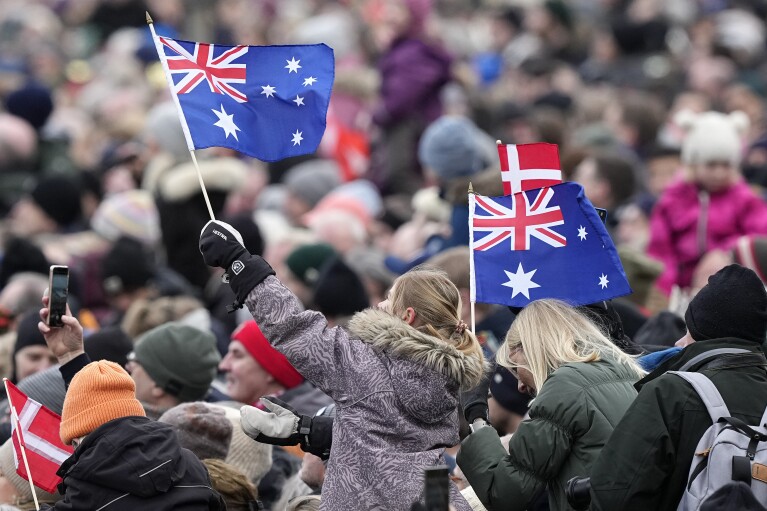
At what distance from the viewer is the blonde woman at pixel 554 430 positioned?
5648 millimetres

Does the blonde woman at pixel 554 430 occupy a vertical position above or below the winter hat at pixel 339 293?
above

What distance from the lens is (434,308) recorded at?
19.1 feet

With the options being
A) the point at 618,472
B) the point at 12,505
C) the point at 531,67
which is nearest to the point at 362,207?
the point at 531,67

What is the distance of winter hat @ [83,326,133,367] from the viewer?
25.0ft

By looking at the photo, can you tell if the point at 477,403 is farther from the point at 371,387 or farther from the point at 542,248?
the point at 542,248

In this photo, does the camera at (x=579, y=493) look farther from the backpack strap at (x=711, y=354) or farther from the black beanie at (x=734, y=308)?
the black beanie at (x=734, y=308)

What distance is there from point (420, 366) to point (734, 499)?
1281mm

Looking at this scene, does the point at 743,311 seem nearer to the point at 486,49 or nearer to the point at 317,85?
the point at 317,85

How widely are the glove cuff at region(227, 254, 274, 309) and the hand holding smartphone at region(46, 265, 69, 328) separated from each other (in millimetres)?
910

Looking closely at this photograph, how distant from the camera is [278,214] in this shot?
530 inches

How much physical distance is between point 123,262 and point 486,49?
11.3 meters

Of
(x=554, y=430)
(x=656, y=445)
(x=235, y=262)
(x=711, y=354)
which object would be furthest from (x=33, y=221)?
(x=656, y=445)

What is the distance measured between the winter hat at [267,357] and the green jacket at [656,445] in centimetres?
281

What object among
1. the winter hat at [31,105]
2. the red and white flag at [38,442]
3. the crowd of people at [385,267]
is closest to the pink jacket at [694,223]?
the crowd of people at [385,267]
